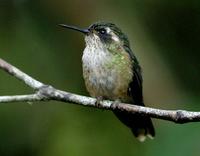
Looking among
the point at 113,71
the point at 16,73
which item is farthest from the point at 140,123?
the point at 16,73

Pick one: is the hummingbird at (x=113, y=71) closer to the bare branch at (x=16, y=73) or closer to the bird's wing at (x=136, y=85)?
the bird's wing at (x=136, y=85)

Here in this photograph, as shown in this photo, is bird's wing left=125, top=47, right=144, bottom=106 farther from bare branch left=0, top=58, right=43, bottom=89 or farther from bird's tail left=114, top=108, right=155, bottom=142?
bare branch left=0, top=58, right=43, bottom=89

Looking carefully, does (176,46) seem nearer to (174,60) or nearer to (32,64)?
(174,60)

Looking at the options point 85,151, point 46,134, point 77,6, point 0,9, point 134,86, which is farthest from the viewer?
point 0,9

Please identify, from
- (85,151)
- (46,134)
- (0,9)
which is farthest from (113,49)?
(0,9)

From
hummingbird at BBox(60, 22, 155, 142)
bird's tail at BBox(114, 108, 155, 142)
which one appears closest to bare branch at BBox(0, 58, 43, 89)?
hummingbird at BBox(60, 22, 155, 142)

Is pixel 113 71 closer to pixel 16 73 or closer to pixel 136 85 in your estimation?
pixel 136 85

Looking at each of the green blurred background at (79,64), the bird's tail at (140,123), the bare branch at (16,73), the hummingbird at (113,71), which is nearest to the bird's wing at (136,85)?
the hummingbird at (113,71)
